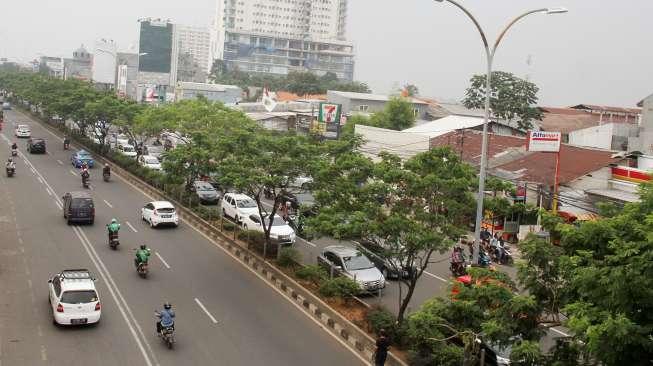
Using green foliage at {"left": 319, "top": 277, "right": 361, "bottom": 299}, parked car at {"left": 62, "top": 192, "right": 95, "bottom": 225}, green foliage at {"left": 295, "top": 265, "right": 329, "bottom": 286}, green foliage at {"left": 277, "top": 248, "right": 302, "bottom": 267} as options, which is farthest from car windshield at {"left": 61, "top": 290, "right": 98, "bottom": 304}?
parked car at {"left": 62, "top": 192, "right": 95, "bottom": 225}

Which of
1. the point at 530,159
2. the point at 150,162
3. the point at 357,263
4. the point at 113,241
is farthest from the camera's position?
the point at 150,162

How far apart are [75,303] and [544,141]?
79.1 ft

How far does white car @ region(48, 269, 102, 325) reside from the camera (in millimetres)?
18016

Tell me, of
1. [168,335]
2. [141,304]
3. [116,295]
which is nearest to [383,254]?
[168,335]

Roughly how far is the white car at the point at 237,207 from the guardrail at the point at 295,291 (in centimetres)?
161

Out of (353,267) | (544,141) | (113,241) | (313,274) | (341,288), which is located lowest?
(113,241)

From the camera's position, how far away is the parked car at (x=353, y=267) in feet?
75.6

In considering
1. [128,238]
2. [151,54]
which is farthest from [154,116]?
[151,54]

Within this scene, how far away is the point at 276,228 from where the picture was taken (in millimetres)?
30172

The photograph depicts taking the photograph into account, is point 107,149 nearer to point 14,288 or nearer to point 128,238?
point 128,238

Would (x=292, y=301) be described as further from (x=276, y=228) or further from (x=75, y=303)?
(x=276, y=228)

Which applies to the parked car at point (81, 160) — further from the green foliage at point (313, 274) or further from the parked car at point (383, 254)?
the parked car at point (383, 254)

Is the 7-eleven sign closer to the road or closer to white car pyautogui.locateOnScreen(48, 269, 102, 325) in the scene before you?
the road

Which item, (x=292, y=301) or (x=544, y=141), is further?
(x=544, y=141)
